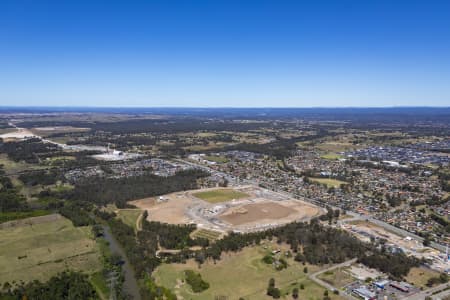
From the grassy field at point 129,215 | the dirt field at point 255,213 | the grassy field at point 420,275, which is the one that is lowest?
the grassy field at point 129,215

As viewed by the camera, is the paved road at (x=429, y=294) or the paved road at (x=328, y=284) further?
the paved road at (x=328, y=284)

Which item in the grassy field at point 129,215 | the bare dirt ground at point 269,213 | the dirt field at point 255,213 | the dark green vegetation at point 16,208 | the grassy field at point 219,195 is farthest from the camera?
the grassy field at point 219,195

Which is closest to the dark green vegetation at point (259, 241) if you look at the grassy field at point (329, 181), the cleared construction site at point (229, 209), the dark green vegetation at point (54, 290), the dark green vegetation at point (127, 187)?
the cleared construction site at point (229, 209)

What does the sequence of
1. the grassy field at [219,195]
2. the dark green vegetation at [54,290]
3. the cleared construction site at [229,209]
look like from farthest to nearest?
the grassy field at [219,195]
the cleared construction site at [229,209]
the dark green vegetation at [54,290]

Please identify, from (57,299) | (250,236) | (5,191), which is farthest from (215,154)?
(57,299)

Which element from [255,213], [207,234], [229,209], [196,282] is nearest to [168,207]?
[229,209]

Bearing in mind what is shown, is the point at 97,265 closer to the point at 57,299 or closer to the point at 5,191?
the point at 57,299

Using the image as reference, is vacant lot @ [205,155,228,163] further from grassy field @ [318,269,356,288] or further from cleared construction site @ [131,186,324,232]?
grassy field @ [318,269,356,288]

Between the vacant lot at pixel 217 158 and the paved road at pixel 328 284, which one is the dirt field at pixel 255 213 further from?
the vacant lot at pixel 217 158

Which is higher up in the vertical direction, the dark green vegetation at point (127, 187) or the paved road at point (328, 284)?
the dark green vegetation at point (127, 187)
